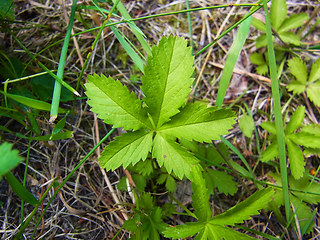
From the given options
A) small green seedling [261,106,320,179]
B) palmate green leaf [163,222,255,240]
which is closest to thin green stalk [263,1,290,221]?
small green seedling [261,106,320,179]

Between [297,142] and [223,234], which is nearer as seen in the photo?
[223,234]

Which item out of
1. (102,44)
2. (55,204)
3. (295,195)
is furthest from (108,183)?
(295,195)

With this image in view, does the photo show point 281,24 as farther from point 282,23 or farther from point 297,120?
point 297,120

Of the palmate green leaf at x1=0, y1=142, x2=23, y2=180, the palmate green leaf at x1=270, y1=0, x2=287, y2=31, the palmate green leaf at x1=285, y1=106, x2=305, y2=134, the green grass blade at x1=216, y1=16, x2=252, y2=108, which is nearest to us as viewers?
the palmate green leaf at x1=0, y1=142, x2=23, y2=180

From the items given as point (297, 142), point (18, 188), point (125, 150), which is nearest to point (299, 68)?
point (297, 142)

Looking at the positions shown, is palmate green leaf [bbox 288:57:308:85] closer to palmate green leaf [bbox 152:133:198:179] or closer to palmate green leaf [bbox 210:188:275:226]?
palmate green leaf [bbox 210:188:275:226]

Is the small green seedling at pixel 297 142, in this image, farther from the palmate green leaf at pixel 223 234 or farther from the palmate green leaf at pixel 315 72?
the palmate green leaf at pixel 223 234

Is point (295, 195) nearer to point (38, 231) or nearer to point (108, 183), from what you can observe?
point (108, 183)
